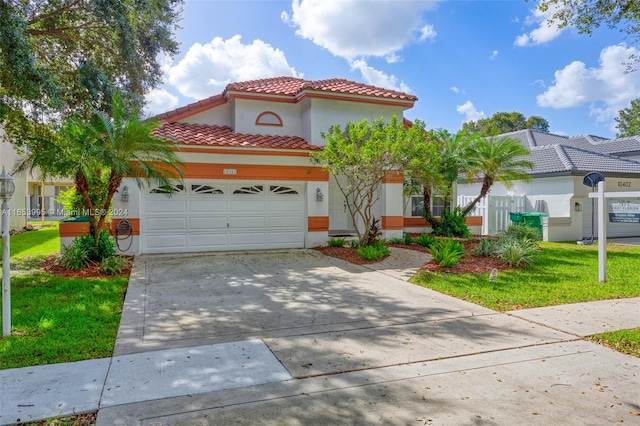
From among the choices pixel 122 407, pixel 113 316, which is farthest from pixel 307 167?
pixel 122 407

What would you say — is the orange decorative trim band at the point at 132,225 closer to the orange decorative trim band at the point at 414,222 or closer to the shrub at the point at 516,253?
the orange decorative trim band at the point at 414,222

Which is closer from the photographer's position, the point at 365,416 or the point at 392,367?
the point at 365,416

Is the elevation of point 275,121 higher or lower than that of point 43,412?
higher

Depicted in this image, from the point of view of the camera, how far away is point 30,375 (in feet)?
14.0

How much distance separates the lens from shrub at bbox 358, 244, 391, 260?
11635mm

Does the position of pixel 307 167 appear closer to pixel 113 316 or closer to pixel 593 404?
pixel 113 316

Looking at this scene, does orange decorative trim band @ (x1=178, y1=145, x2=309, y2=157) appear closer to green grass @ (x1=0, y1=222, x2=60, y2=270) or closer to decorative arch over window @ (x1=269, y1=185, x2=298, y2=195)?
decorative arch over window @ (x1=269, y1=185, x2=298, y2=195)

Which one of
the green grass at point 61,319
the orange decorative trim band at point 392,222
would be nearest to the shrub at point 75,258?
the green grass at point 61,319

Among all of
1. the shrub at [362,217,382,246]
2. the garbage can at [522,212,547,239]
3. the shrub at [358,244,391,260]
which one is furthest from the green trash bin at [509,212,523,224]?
the shrub at [358,244,391,260]

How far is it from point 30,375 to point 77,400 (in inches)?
37.4

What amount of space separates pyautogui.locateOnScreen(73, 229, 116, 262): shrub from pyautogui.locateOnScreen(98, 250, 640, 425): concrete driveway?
2.38m

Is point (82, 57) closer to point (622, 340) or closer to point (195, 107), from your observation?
point (195, 107)

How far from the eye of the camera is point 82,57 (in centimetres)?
1238

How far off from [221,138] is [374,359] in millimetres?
10266
